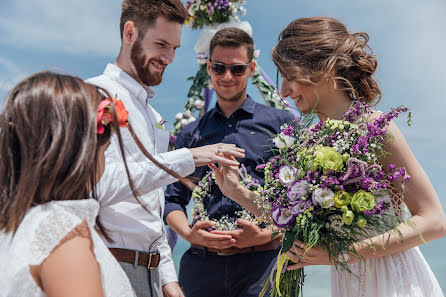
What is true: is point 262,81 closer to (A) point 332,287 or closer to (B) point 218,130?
(B) point 218,130

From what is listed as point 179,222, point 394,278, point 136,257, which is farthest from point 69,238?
point 179,222

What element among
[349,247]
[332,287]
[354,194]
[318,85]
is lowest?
[332,287]

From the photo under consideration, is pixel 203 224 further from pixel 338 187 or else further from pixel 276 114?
pixel 338 187

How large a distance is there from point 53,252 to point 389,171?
1.52 metres

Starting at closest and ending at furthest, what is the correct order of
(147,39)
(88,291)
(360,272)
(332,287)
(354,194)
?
1. (88,291)
2. (354,194)
3. (360,272)
4. (332,287)
5. (147,39)

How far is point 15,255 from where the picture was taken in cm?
130

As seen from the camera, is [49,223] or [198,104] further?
[198,104]

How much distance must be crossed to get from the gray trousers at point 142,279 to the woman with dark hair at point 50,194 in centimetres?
80

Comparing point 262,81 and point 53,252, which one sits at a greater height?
point 262,81

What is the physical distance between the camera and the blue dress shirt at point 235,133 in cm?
359

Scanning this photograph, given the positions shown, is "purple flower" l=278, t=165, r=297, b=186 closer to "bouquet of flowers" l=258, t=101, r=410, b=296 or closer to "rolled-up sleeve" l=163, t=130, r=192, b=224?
"bouquet of flowers" l=258, t=101, r=410, b=296

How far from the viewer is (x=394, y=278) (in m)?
2.18

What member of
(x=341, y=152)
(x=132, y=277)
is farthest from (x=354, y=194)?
(x=132, y=277)

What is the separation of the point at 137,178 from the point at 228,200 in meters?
1.32
